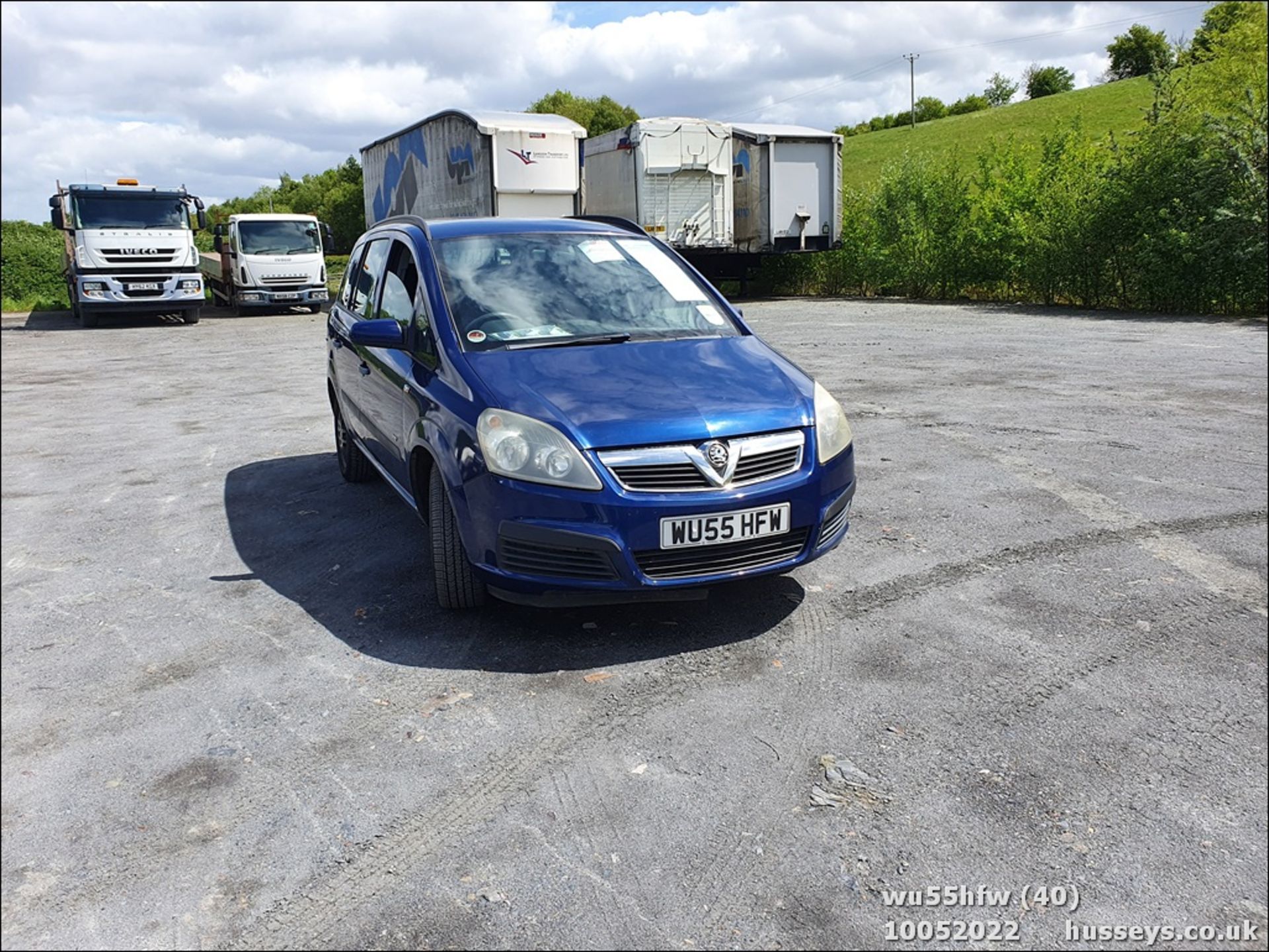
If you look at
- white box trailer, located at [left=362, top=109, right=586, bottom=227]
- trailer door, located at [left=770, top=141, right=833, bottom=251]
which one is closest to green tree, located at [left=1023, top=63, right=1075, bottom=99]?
white box trailer, located at [left=362, top=109, right=586, bottom=227]

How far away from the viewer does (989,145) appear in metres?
18.0

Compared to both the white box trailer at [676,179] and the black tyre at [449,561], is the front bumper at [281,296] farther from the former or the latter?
the black tyre at [449,561]

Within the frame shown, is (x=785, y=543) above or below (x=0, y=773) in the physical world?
below

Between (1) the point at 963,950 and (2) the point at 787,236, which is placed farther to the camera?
(2) the point at 787,236

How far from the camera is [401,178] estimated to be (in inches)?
901

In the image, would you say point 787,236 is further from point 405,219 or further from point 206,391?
point 405,219

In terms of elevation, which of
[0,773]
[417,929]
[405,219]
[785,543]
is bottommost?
[417,929]

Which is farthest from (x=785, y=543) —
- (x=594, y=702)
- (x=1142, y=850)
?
(x=1142, y=850)

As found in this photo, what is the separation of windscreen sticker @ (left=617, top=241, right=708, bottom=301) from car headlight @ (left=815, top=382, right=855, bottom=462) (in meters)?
1.07

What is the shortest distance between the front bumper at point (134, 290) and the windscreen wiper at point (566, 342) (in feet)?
57.5

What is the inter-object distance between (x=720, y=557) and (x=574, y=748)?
0.96 m

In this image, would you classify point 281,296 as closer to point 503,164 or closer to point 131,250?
point 131,250

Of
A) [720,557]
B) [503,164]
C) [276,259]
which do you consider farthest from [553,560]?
[276,259]

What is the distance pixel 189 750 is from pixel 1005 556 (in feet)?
11.8
